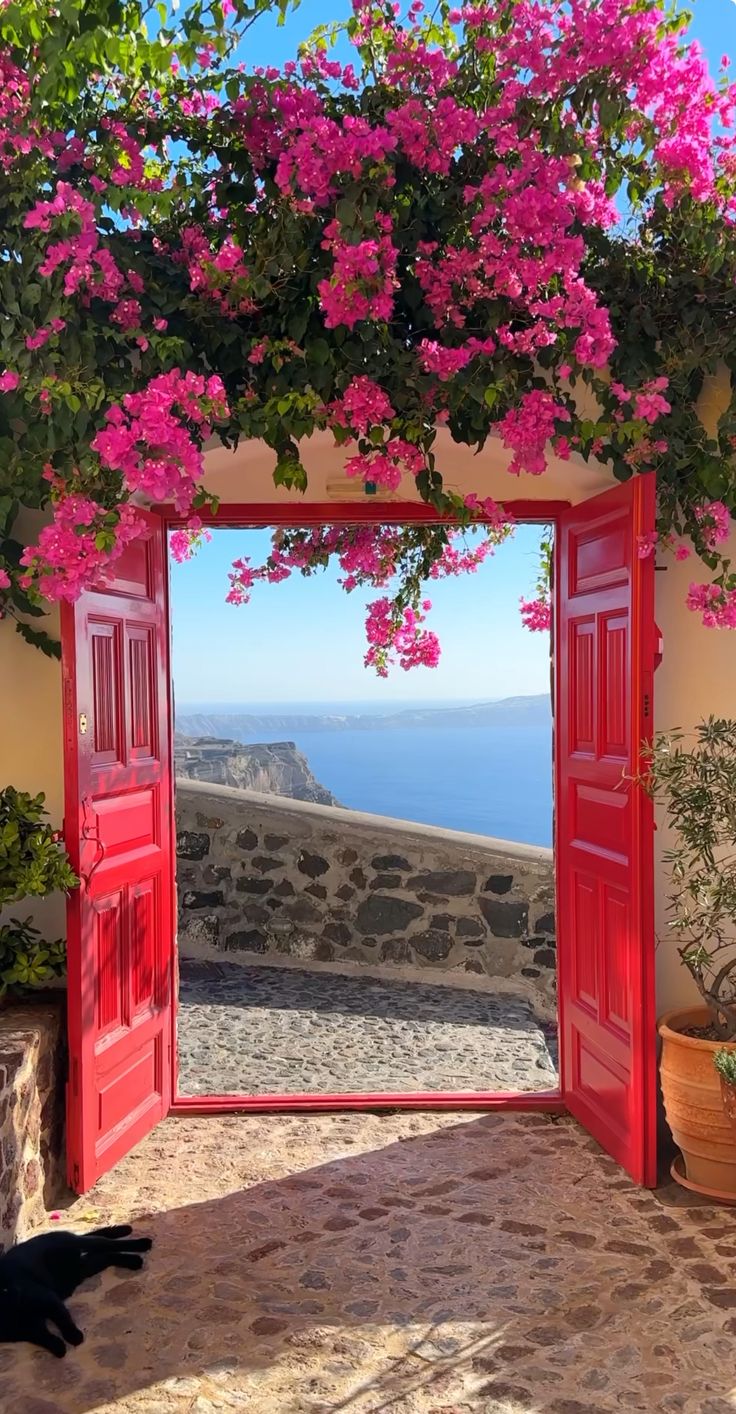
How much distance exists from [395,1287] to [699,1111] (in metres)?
1.05

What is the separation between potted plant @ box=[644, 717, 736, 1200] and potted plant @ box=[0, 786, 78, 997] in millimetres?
1818

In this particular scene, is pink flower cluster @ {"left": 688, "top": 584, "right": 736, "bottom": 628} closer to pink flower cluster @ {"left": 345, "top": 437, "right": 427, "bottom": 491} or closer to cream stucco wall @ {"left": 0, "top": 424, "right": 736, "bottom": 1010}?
cream stucco wall @ {"left": 0, "top": 424, "right": 736, "bottom": 1010}

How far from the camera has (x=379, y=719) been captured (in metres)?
25.0

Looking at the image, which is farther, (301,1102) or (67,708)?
(301,1102)

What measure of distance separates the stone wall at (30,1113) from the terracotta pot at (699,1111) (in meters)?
1.90

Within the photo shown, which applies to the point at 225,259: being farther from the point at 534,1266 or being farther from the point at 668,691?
the point at 534,1266

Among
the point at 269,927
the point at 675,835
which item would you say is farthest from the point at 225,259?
the point at 269,927

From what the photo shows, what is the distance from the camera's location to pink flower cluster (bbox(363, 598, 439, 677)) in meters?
5.55

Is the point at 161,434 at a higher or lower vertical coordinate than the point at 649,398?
lower

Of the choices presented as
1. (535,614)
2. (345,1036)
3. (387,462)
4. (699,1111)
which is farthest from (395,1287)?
(535,614)

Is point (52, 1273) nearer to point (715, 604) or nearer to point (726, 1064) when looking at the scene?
point (726, 1064)

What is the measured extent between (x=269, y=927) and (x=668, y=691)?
3964 mm

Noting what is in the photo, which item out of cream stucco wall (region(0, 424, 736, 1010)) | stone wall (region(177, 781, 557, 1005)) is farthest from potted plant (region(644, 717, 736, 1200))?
stone wall (region(177, 781, 557, 1005))

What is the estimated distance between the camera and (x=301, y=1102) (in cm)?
409
